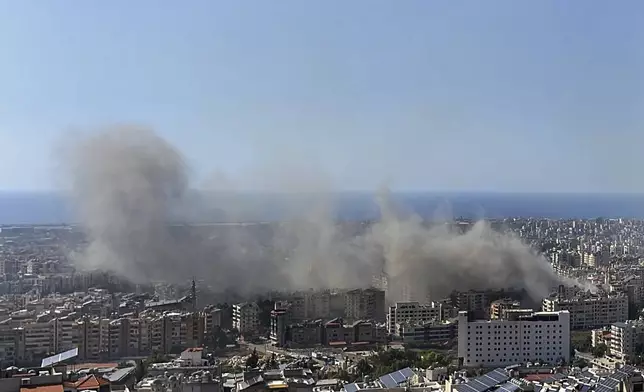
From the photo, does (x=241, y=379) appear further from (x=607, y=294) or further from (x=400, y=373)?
(x=607, y=294)

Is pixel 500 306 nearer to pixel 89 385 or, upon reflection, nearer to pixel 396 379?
pixel 396 379

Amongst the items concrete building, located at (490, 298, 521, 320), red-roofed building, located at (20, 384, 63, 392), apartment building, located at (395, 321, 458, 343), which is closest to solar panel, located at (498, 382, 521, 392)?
red-roofed building, located at (20, 384, 63, 392)

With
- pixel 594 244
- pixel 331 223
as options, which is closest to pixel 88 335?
pixel 331 223

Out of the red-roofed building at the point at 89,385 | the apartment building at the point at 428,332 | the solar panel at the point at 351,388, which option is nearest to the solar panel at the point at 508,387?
the solar panel at the point at 351,388

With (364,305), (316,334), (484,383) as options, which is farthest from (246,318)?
(484,383)

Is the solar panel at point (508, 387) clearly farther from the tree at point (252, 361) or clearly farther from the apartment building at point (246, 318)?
the apartment building at point (246, 318)

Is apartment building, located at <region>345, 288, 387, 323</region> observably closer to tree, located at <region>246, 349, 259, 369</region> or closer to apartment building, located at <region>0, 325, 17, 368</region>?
tree, located at <region>246, 349, 259, 369</region>
